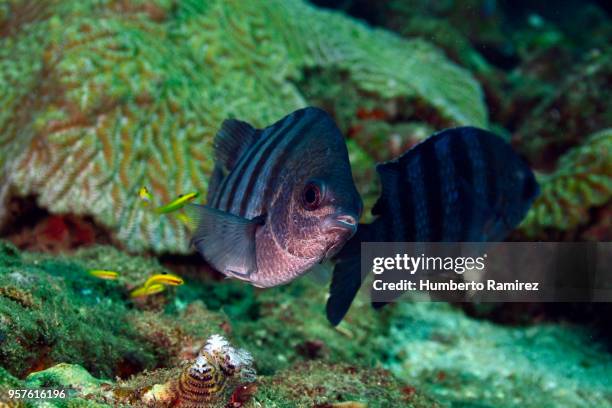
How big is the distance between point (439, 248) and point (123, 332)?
6.15ft

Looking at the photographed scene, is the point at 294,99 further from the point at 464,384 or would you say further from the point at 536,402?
the point at 536,402

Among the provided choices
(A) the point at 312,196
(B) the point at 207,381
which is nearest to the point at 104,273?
(B) the point at 207,381

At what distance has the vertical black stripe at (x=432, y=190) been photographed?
280 cm

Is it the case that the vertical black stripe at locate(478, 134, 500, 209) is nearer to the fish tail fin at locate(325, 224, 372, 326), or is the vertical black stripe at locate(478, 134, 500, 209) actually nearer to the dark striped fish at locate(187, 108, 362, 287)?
the fish tail fin at locate(325, 224, 372, 326)

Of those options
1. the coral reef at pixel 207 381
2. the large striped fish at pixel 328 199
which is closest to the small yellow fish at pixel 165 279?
the large striped fish at pixel 328 199

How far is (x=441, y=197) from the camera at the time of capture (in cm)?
283

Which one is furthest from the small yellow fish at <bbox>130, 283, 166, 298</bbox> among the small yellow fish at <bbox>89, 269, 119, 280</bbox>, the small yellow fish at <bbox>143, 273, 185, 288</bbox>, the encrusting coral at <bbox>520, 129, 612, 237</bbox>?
the encrusting coral at <bbox>520, 129, 612, 237</bbox>

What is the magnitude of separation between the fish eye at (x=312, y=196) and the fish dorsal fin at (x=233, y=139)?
0.67 m

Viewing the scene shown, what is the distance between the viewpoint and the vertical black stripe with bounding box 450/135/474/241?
9.51 feet

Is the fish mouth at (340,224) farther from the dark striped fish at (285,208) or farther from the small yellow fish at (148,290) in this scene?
the small yellow fish at (148,290)

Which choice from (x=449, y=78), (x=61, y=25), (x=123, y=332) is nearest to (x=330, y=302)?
(x=123, y=332)

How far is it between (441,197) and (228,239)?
1.35 m

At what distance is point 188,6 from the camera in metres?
5.82

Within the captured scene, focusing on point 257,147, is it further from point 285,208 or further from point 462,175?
point 462,175
